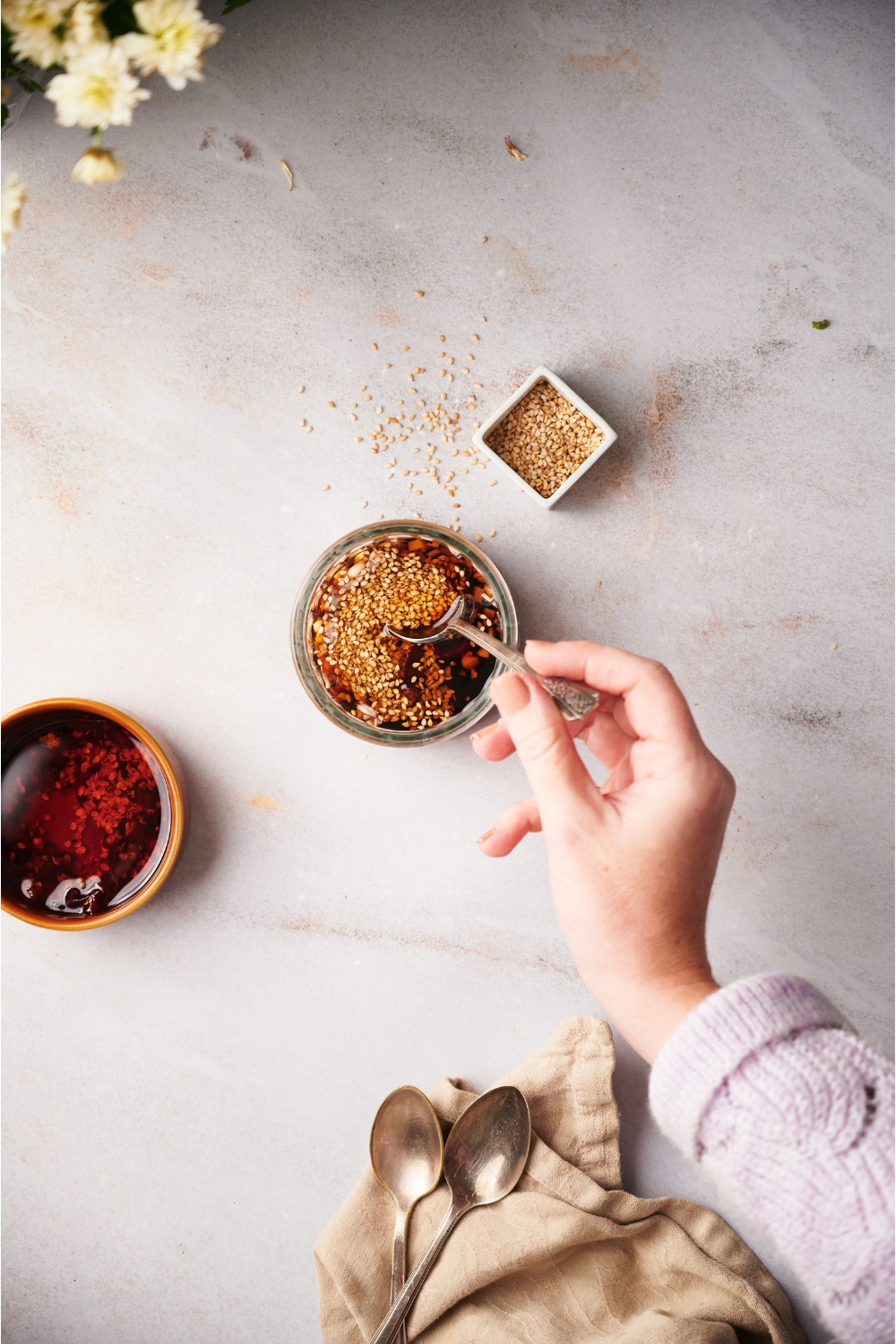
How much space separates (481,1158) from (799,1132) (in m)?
0.75

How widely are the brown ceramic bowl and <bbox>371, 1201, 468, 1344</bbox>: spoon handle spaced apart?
0.85m

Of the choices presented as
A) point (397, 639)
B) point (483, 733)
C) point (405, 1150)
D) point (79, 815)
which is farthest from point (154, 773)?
point (405, 1150)

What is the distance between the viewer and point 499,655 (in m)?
1.35

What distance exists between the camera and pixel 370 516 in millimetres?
1646

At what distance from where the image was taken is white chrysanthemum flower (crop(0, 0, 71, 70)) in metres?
1.01

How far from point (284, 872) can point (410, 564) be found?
692 mm

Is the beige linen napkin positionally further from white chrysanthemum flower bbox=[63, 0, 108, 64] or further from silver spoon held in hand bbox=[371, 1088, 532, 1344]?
white chrysanthemum flower bbox=[63, 0, 108, 64]

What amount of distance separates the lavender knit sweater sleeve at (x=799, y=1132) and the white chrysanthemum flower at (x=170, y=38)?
1411 mm

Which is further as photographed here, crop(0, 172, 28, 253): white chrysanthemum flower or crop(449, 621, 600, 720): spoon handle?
crop(449, 621, 600, 720): spoon handle

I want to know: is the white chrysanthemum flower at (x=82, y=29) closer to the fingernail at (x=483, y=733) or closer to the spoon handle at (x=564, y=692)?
the spoon handle at (x=564, y=692)

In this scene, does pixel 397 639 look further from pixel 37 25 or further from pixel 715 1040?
pixel 37 25

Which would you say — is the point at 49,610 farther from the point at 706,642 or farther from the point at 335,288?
the point at 706,642

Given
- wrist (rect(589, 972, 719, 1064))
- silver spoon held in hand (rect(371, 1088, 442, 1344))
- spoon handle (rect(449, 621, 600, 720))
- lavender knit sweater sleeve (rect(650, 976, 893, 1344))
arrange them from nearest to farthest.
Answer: lavender knit sweater sleeve (rect(650, 976, 893, 1344)) → wrist (rect(589, 972, 719, 1064)) → spoon handle (rect(449, 621, 600, 720)) → silver spoon held in hand (rect(371, 1088, 442, 1344))

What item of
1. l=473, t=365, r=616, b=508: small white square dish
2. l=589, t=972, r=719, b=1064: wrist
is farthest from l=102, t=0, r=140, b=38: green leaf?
l=589, t=972, r=719, b=1064: wrist
